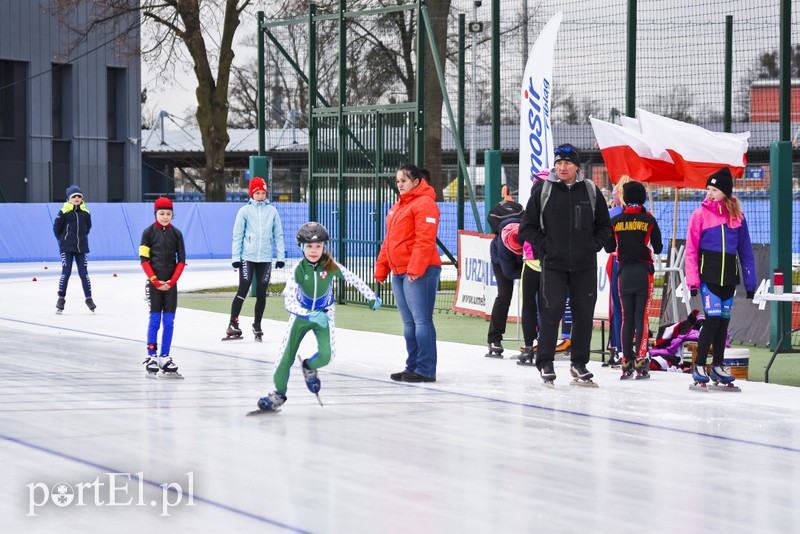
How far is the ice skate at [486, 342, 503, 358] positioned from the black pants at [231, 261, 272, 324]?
2.75 meters

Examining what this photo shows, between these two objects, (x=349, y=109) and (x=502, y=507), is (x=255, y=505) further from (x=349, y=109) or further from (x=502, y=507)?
(x=349, y=109)

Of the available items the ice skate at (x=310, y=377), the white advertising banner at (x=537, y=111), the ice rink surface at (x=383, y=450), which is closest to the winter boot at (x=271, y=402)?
the ice rink surface at (x=383, y=450)

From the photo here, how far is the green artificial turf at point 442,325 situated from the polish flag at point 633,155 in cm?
201

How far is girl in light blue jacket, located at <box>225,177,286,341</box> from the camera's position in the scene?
1439cm

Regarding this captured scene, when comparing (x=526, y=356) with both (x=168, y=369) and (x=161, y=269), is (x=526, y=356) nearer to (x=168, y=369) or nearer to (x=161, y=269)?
(x=168, y=369)

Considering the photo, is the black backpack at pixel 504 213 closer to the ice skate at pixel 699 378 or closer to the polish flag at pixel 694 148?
the polish flag at pixel 694 148

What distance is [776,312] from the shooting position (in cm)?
1345

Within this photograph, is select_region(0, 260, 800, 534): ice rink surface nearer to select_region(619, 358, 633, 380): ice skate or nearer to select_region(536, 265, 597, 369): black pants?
select_region(619, 358, 633, 380): ice skate

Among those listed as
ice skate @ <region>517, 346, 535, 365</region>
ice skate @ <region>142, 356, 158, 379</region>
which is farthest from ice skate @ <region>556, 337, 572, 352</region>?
ice skate @ <region>142, 356, 158, 379</region>

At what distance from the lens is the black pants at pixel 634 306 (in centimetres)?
1127

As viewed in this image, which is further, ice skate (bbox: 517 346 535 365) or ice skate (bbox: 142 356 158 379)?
ice skate (bbox: 517 346 535 365)

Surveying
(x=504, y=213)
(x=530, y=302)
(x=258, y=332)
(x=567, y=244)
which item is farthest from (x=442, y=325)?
(x=567, y=244)

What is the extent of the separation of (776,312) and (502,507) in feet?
25.7

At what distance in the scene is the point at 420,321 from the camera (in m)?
11.1
